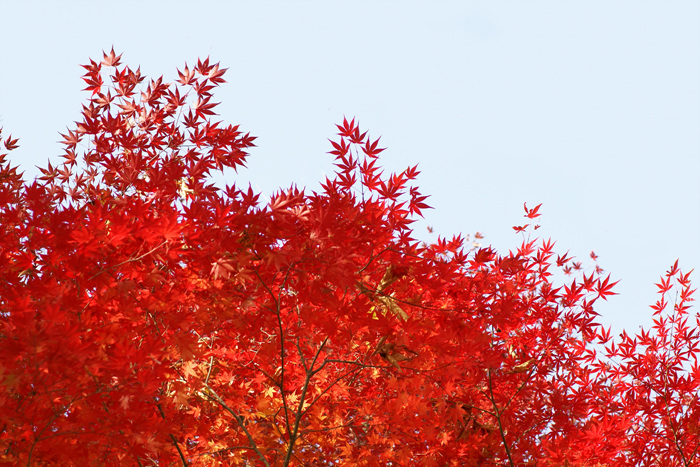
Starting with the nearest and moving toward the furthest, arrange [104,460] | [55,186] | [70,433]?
[70,433]
[104,460]
[55,186]

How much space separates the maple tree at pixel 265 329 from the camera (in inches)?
127

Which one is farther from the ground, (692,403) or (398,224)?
(398,224)

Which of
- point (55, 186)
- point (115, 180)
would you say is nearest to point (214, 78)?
point (115, 180)

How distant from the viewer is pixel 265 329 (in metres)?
4.79

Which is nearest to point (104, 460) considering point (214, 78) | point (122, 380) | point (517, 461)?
point (122, 380)

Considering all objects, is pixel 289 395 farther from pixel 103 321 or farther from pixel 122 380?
pixel 122 380

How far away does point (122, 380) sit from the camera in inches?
117

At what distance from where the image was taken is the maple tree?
10.6 ft

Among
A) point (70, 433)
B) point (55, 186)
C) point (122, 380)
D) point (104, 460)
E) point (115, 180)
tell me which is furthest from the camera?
point (55, 186)

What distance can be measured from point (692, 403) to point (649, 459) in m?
0.64

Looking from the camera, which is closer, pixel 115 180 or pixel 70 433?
pixel 70 433

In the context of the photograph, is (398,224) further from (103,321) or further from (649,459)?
(649,459)

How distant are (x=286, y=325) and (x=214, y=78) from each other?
7.04 feet

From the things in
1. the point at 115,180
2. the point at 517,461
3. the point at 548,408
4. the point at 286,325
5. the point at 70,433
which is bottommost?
the point at 70,433
